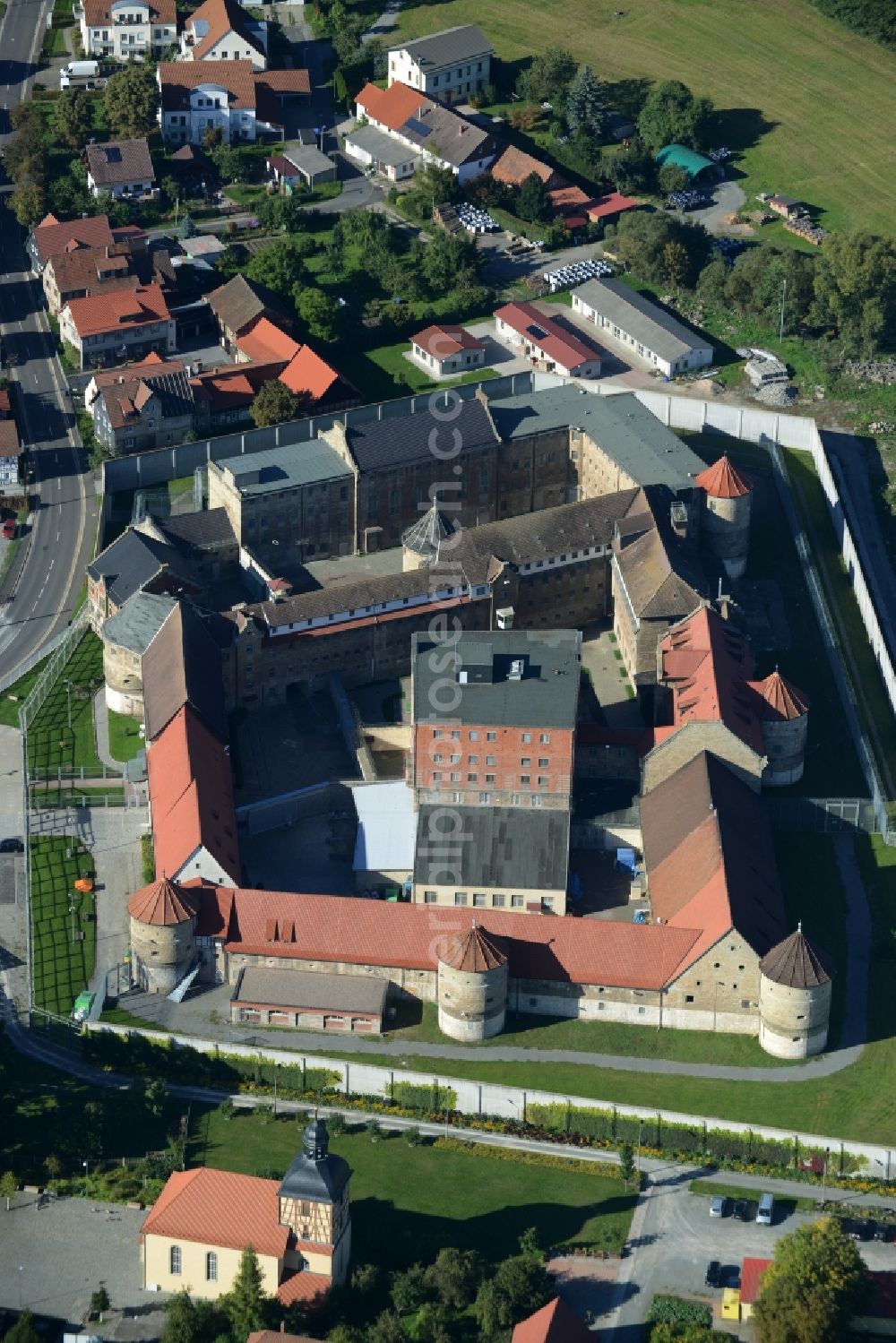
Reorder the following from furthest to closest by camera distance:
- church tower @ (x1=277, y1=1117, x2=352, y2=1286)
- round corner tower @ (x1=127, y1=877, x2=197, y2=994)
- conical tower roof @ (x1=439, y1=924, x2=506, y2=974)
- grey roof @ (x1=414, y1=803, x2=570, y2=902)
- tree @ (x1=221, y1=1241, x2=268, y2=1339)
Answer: grey roof @ (x1=414, y1=803, x2=570, y2=902) < round corner tower @ (x1=127, y1=877, x2=197, y2=994) < conical tower roof @ (x1=439, y1=924, x2=506, y2=974) < church tower @ (x1=277, y1=1117, x2=352, y2=1286) < tree @ (x1=221, y1=1241, x2=268, y2=1339)

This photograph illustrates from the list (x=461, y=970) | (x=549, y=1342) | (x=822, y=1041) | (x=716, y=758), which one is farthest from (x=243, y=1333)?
(x=716, y=758)

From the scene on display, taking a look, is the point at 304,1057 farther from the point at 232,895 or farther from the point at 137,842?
the point at 137,842

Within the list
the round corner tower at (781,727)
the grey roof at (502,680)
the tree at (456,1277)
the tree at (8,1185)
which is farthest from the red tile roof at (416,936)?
the tree at (456,1277)

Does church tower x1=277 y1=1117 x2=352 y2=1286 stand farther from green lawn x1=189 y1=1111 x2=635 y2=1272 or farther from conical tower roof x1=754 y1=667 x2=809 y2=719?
conical tower roof x1=754 y1=667 x2=809 y2=719

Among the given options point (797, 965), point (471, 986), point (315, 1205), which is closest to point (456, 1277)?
point (315, 1205)

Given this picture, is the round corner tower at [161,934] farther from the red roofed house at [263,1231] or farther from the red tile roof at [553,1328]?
the red tile roof at [553,1328]

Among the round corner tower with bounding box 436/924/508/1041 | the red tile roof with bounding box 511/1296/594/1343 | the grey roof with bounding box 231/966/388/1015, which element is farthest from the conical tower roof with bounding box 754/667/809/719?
the red tile roof with bounding box 511/1296/594/1343
